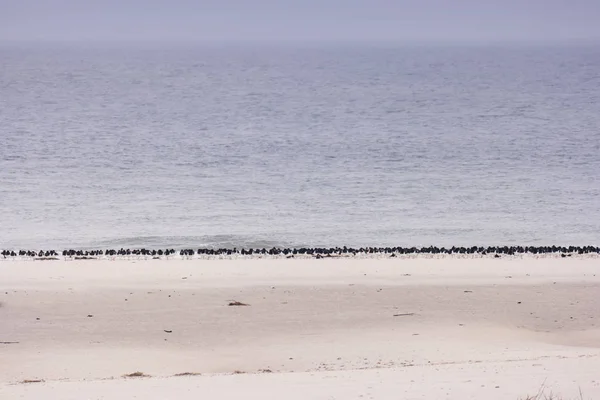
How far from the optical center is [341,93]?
80.8m

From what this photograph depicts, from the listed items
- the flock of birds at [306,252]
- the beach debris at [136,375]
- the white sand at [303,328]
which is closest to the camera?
the white sand at [303,328]

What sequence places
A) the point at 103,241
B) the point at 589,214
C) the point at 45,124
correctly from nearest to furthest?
1. the point at 103,241
2. the point at 589,214
3. the point at 45,124

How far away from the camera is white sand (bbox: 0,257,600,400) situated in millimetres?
12984

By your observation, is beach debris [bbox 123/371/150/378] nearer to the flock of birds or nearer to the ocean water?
the flock of birds

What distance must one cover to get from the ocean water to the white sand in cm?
534

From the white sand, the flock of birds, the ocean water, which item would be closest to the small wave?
the ocean water

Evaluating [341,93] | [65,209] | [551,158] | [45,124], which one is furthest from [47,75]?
[65,209]

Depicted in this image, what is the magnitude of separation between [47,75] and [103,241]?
77.4 metres

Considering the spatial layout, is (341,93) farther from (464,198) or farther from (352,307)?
(352,307)

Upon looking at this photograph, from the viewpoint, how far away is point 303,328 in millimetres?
17188

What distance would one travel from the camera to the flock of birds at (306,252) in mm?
23359

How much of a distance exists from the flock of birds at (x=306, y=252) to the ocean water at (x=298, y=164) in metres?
1.94

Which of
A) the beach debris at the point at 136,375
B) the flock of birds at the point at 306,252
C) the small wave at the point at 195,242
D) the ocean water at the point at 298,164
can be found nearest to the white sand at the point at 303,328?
the beach debris at the point at 136,375

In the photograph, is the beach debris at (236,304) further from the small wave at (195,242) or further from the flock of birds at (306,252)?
the small wave at (195,242)
